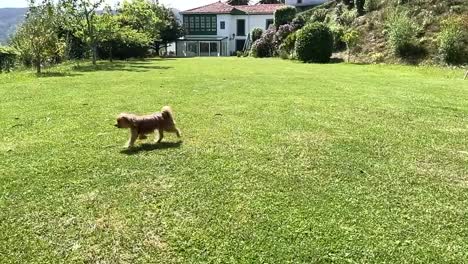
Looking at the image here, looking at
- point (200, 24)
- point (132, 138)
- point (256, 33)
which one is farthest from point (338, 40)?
point (200, 24)

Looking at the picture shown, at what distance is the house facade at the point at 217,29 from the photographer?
51625 mm

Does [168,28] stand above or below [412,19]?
above

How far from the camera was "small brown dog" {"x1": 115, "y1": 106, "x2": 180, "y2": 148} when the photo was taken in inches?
204

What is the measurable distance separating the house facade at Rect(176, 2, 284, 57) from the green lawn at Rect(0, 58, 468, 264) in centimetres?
4516

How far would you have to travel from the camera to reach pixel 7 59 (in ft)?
77.3

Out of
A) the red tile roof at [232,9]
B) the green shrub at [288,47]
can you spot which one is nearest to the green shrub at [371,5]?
the green shrub at [288,47]

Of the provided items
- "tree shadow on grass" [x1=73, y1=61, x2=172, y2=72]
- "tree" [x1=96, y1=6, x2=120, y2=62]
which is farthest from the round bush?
"tree" [x1=96, y1=6, x2=120, y2=62]

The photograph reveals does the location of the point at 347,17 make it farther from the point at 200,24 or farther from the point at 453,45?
the point at 200,24

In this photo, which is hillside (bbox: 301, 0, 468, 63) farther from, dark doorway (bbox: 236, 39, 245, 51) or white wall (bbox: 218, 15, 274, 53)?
dark doorway (bbox: 236, 39, 245, 51)

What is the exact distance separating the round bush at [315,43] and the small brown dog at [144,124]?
20.2 m

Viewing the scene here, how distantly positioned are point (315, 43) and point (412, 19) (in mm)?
5842

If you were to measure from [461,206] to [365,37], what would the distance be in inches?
998

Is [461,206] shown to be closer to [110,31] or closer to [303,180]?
[303,180]

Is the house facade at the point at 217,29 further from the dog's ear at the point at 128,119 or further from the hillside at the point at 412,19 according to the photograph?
the dog's ear at the point at 128,119
